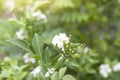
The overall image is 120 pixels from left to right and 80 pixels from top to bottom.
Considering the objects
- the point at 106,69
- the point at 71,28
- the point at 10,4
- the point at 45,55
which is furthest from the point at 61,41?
the point at 71,28

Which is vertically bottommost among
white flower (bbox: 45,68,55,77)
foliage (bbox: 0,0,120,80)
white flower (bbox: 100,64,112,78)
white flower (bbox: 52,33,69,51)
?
white flower (bbox: 45,68,55,77)

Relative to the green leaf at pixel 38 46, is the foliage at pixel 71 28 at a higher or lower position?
higher

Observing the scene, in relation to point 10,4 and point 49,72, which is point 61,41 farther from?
point 10,4

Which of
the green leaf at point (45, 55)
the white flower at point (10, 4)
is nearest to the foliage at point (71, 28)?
the white flower at point (10, 4)

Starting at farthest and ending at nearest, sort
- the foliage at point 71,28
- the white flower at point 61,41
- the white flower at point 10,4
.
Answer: the white flower at point 10,4
the foliage at point 71,28
the white flower at point 61,41

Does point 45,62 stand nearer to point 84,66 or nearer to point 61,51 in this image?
point 61,51

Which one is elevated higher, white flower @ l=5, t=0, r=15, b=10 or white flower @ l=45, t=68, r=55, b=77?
white flower @ l=5, t=0, r=15, b=10

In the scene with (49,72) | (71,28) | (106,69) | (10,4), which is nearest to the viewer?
(49,72)

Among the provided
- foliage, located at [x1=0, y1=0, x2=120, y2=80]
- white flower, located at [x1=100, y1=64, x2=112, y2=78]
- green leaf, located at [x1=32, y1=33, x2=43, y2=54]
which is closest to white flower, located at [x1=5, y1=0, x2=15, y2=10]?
foliage, located at [x1=0, y1=0, x2=120, y2=80]

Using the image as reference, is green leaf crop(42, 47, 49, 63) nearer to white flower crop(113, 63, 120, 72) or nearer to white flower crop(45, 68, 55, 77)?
white flower crop(45, 68, 55, 77)

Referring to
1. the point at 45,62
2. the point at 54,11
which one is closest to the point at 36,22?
the point at 45,62

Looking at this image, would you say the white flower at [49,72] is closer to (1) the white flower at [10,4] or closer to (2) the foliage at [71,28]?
(2) the foliage at [71,28]
